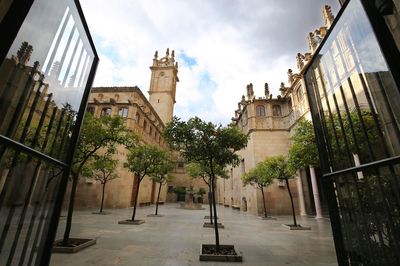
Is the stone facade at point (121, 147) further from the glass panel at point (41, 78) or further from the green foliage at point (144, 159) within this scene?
the glass panel at point (41, 78)

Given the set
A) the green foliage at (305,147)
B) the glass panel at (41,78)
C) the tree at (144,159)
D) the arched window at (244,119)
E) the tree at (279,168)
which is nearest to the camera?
the glass panel at (41,78)

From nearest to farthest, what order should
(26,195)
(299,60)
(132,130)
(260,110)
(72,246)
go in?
1. (26,195)
2. (72,246)
3. (299,60)
4. (132,130)
5. (260,110)

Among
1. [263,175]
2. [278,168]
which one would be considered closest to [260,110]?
[263,175]

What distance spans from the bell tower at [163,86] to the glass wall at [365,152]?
45.3 m

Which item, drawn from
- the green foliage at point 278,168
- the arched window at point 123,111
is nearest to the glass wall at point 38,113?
the green foliage at point 278,168

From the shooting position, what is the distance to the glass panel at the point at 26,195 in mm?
2158

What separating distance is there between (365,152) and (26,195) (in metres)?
4.00

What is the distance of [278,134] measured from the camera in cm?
2156

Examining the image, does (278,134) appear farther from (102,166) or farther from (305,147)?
(102,166)

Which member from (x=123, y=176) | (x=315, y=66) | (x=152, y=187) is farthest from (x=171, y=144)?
(x=152, y=187)

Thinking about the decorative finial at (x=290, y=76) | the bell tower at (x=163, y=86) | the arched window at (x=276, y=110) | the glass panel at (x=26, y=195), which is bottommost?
the glass panel at (x=26, y=195)

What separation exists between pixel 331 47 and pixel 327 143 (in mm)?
1375

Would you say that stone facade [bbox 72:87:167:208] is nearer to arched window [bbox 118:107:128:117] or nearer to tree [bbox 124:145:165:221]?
arched window [bbox 118:107:128:117]

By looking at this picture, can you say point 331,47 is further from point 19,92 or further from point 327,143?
point 19,92
